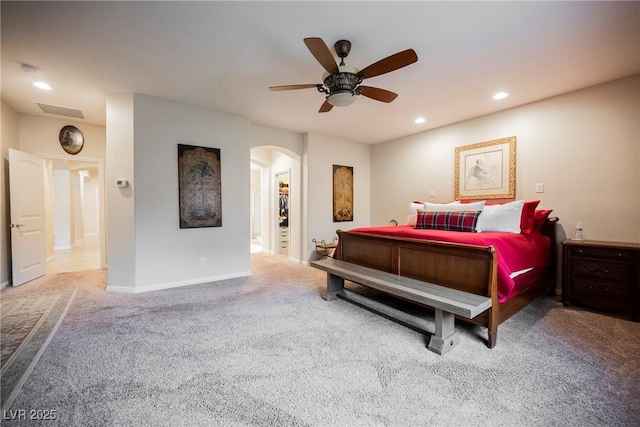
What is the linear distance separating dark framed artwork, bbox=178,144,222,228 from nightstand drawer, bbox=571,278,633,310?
457cm

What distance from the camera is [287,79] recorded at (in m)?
2.89

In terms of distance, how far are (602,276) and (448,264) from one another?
5.98 feet

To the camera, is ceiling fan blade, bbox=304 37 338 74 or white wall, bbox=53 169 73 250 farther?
white wall, bbox=53 169 73 250

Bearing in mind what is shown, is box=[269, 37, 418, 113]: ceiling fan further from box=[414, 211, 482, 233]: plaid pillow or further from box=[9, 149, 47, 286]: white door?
box=[9, 149, 47, 286]: white door

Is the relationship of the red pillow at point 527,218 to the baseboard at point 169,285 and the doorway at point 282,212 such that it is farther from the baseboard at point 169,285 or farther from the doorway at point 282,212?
the doorway at point 282,212

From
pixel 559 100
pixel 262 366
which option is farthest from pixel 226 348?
pixel 559 100

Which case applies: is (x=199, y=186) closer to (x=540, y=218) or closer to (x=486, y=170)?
(x=486, y=170)

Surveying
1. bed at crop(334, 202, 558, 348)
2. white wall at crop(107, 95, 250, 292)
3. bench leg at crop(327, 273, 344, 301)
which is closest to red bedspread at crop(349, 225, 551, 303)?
bed at crop(334, 202, 558, 348)

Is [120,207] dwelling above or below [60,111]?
below

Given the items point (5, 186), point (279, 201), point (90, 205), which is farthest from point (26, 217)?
point (90, 205)

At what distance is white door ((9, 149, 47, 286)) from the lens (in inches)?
143

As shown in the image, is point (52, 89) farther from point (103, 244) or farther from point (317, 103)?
point (317, 103)

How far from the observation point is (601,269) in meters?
2.73

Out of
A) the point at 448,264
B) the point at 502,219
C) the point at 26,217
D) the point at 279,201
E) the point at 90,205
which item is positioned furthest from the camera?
the point at 90,205
